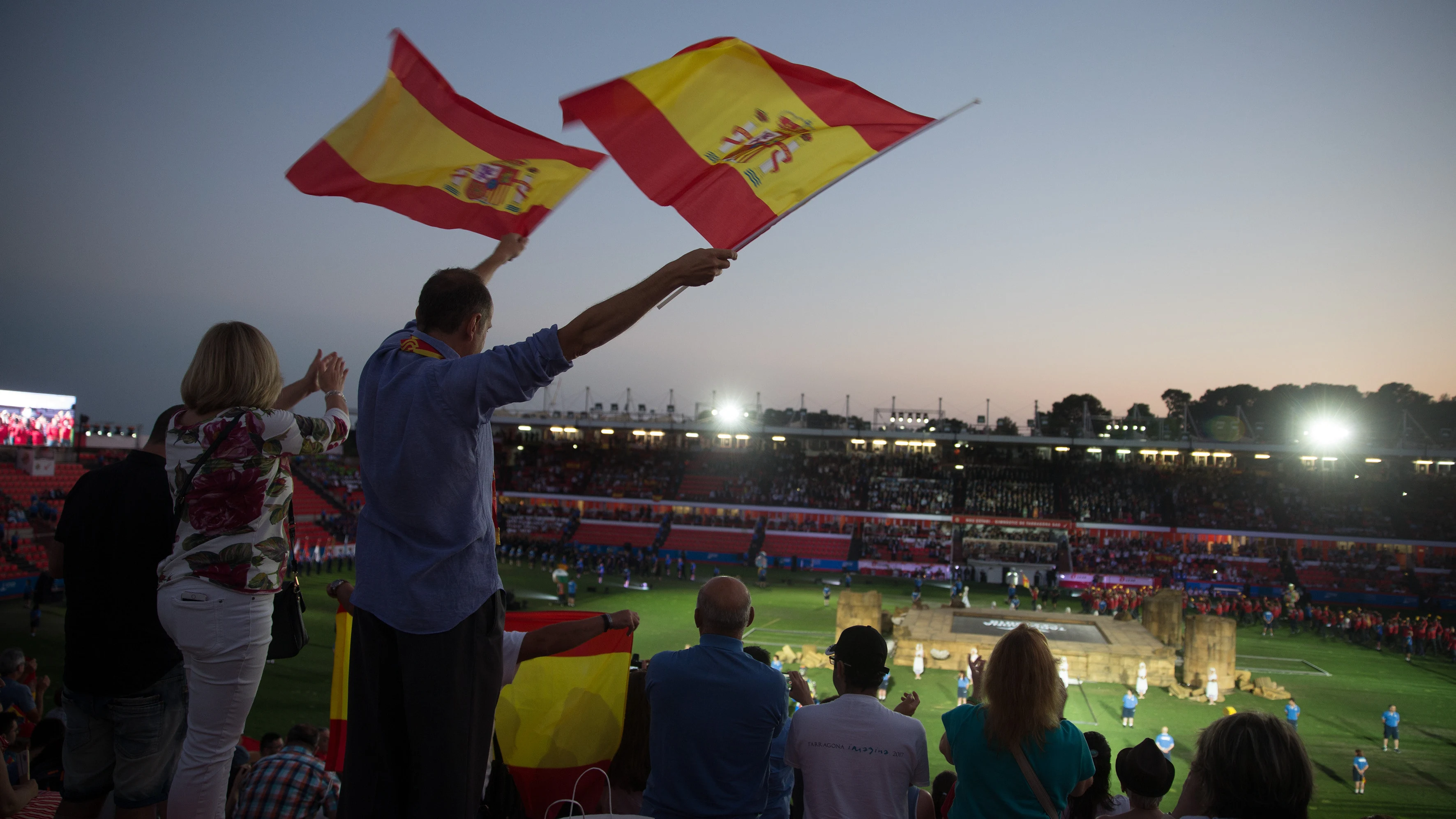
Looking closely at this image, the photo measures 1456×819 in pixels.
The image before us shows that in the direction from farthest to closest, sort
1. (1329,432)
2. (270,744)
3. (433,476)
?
(1329,432), (270,744), (433,476)

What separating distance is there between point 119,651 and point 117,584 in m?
0.25

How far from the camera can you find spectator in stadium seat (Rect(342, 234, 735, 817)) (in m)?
2.01

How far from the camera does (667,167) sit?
4215mm

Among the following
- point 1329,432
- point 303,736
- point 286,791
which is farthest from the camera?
point 1329,432

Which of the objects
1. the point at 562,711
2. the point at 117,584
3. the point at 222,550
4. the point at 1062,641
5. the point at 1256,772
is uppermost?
the point at 222,550

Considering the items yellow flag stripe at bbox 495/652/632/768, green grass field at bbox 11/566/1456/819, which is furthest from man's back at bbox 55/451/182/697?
green grass field at bbox 11/566/1456/819

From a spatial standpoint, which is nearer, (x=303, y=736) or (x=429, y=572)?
(x=429, y=572)

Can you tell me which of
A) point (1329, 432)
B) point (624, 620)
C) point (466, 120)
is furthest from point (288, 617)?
point (1329, 432)

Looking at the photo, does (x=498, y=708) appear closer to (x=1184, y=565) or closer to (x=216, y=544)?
(x=216, y=544)

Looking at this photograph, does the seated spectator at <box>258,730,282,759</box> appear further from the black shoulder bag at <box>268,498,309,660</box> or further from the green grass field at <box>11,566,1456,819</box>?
the green grass field at <box>11,566,1456,819</box>

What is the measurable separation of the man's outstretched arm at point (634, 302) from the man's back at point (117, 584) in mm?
2208

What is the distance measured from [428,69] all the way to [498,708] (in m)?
3.10

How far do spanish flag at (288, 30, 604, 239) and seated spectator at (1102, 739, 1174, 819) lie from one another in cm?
369

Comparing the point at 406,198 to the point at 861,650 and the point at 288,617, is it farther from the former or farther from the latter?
the point at 861,650
